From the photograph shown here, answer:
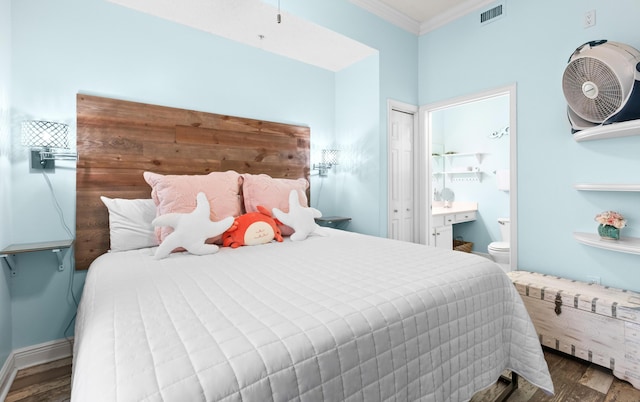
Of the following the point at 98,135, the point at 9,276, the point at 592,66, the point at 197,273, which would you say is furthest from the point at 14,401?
the point at 592,66

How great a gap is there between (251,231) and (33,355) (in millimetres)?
1553

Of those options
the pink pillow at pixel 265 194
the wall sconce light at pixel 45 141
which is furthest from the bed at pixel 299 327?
the wall sconce light at pixel 45 141

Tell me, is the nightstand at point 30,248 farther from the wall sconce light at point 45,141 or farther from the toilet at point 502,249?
the toilet at point 502,249

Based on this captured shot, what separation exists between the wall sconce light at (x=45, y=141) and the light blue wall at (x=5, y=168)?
10 cm

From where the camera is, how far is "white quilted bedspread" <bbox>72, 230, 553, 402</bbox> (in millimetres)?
689

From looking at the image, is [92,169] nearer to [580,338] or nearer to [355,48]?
[355,48]

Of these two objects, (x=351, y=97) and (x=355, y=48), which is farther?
(x=351, y=97)

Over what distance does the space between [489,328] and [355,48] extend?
2.67 metres

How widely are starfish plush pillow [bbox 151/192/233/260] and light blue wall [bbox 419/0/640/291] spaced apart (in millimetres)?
2531

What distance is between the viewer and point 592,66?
6.21 feet

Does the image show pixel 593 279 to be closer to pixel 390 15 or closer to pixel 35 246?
pixel 390 15

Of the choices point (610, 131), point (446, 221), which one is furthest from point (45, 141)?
point (446, 221)

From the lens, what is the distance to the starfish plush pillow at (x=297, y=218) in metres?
2.19

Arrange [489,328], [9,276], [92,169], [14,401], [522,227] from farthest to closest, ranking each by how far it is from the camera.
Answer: [522,227] < [92,169] < [9,276] < [14,401] < [489,328]
